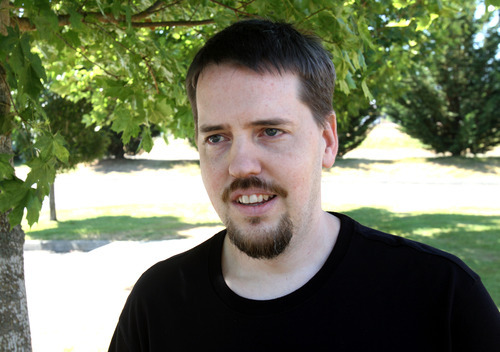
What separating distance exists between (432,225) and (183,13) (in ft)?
23.6

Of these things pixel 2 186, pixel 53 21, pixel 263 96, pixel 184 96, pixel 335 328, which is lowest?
pixel 335 328

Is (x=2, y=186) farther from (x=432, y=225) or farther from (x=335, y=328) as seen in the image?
(x=432, y=225)

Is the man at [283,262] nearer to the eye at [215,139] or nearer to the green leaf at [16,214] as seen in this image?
the eye at [215,139]

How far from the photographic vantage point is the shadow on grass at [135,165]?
2436 cm

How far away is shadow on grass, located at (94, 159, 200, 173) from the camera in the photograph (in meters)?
24.4

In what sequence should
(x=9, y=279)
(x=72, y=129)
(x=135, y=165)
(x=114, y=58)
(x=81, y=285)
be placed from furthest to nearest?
(x=135, y=165)
(x=72, y=129)
(x=81, y=285)
(x=114, y=58)
(x=9, y=279)

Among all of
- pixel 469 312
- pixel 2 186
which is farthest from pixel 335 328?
pixel 2 186

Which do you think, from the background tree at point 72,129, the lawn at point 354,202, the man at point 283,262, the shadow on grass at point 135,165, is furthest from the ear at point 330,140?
the shadow on grass at point 135,165

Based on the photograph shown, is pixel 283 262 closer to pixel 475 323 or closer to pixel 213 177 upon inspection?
pixel 213 177

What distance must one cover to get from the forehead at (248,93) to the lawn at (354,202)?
505 cm

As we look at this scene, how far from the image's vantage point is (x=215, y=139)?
4.78 ft

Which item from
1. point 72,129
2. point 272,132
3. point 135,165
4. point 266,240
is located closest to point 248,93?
point 272,132

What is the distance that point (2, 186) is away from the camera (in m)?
2.21

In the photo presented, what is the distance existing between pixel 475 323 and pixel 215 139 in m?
0.80
